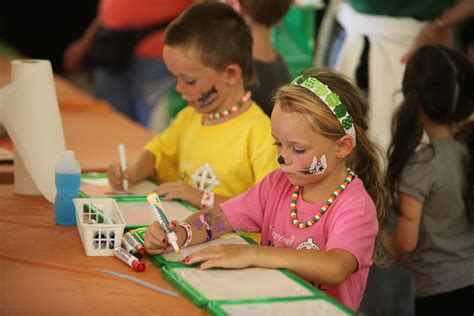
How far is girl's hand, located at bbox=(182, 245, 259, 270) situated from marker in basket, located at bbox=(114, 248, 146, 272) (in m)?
0.09

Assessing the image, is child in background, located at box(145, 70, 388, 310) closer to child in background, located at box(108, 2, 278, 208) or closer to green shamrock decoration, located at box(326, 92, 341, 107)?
green shamrock decoration, located at box(326, 92, 341, 107)

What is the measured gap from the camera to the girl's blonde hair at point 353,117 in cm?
195

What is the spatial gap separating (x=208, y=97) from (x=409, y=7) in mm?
1201

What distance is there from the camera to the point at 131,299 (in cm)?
166

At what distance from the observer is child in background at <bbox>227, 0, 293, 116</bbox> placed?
3.19m

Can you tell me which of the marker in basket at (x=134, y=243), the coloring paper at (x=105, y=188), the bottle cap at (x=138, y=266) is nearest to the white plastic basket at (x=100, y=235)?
the marker in basket at (x=134, y=243)

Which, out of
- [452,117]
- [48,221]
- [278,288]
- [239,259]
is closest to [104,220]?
[48,221]

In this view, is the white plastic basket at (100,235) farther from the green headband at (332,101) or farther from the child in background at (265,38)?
the child in background at (265,38)

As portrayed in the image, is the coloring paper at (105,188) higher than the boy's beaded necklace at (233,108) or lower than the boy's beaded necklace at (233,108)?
lower

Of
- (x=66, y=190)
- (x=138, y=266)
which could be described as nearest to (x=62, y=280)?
(x=138, y=266)

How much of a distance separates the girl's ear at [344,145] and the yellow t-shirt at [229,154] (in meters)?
0.47

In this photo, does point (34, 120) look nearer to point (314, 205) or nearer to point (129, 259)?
point (129, 259)

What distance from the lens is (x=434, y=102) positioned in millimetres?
2539

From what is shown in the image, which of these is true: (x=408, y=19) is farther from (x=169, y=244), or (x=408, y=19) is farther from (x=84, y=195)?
(x=169, y=244)
